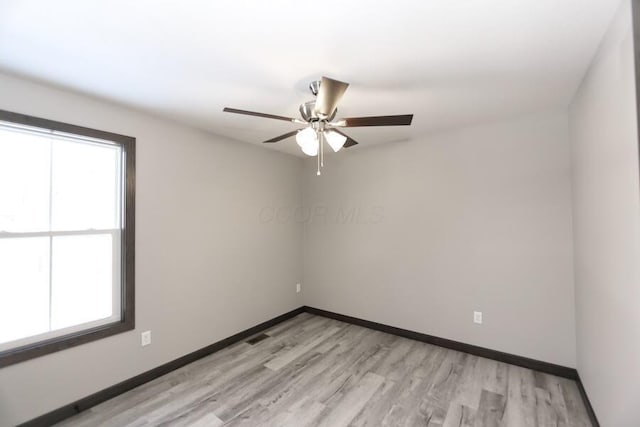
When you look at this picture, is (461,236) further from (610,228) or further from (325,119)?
(325,119)

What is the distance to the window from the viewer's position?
1.81m

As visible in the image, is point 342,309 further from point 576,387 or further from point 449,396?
point 576,387

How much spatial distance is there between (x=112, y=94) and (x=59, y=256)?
4.08 feet

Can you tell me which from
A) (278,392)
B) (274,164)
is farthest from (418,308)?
(274,164)

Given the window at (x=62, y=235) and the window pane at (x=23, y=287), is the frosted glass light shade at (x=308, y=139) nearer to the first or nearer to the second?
the window at (x=62, y=235)

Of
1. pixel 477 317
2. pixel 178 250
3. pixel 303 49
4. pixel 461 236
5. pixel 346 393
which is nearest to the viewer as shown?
pixel 303 49

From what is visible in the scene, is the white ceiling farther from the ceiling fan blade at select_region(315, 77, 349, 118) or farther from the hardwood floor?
the hardwood floor

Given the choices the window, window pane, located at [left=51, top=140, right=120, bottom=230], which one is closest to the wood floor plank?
the window

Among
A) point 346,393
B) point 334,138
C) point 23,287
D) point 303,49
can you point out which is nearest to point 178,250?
point 23,287

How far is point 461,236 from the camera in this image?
115 inches

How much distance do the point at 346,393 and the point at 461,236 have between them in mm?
1879

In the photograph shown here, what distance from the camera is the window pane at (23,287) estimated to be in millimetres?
1792

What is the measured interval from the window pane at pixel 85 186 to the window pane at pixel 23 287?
21 centimetres

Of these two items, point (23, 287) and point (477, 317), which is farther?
point (477, 317)
